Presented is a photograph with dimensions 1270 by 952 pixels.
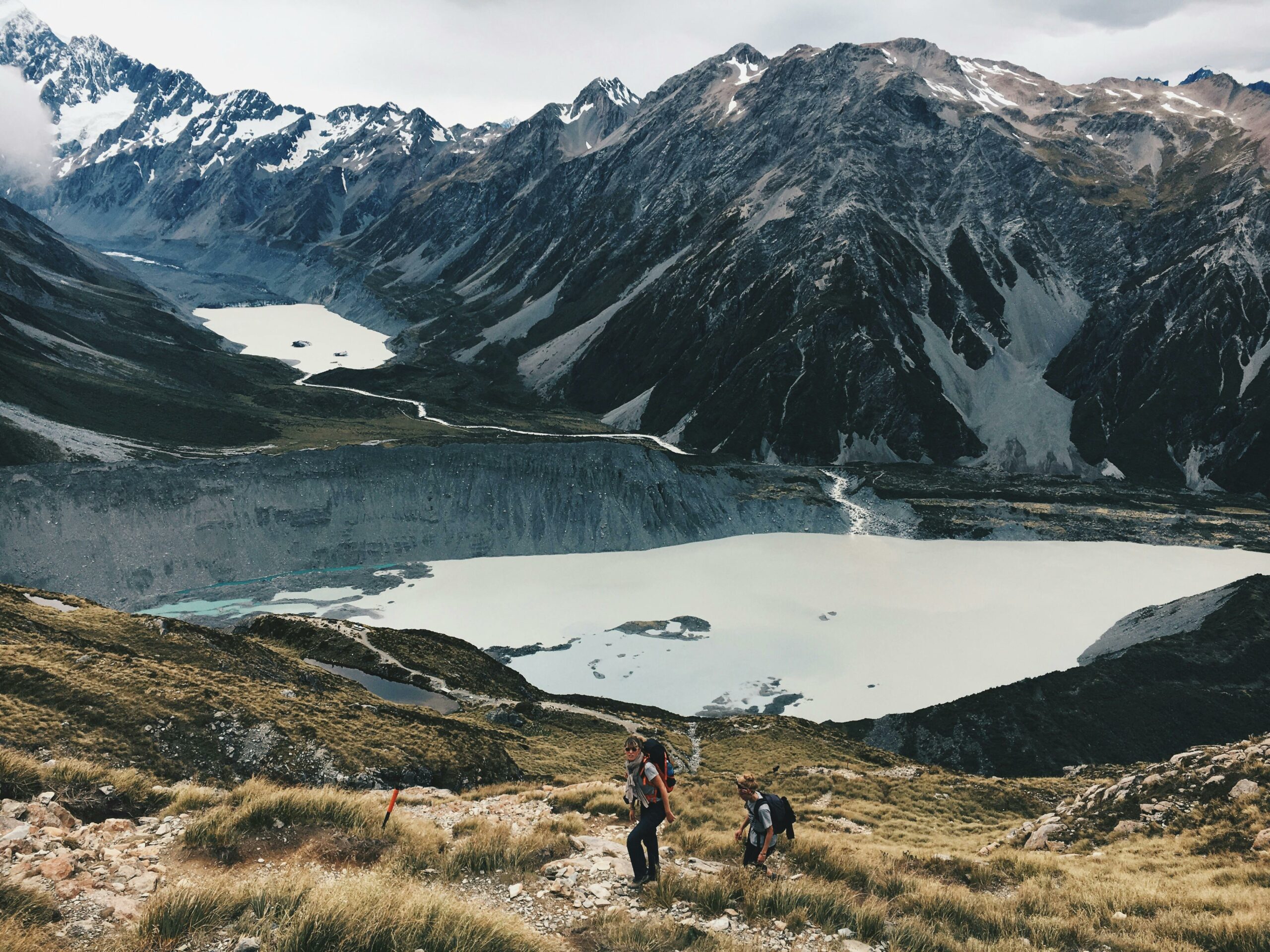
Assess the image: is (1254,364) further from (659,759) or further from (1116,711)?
(659,759)

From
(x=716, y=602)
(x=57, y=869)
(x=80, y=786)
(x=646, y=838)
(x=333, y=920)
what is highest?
(x=333, y=920)

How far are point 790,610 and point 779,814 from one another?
61590 mm

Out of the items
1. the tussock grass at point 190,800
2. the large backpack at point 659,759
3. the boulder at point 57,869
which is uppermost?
the large backpack at point 659,759

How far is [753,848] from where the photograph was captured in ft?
46.8

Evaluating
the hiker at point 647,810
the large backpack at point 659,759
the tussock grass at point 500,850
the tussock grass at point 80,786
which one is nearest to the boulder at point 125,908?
the tussock grass at point 500,850

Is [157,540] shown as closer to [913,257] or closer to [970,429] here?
[970,429]

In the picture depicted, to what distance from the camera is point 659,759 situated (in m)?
14.0

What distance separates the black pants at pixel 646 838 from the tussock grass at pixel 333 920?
3199mm

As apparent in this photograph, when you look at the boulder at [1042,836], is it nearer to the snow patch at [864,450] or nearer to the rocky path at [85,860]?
the rocky path at [85,860]

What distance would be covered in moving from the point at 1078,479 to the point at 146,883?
150 m

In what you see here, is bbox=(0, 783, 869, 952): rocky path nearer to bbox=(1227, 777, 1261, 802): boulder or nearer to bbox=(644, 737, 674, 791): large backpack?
bbox=(644, 737, 674, 791): large backpack

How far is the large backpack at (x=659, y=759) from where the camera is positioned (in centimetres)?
1375

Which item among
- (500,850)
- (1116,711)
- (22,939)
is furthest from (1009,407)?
(22,939)

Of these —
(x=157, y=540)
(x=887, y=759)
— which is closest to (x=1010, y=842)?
(x=887, y=759)
